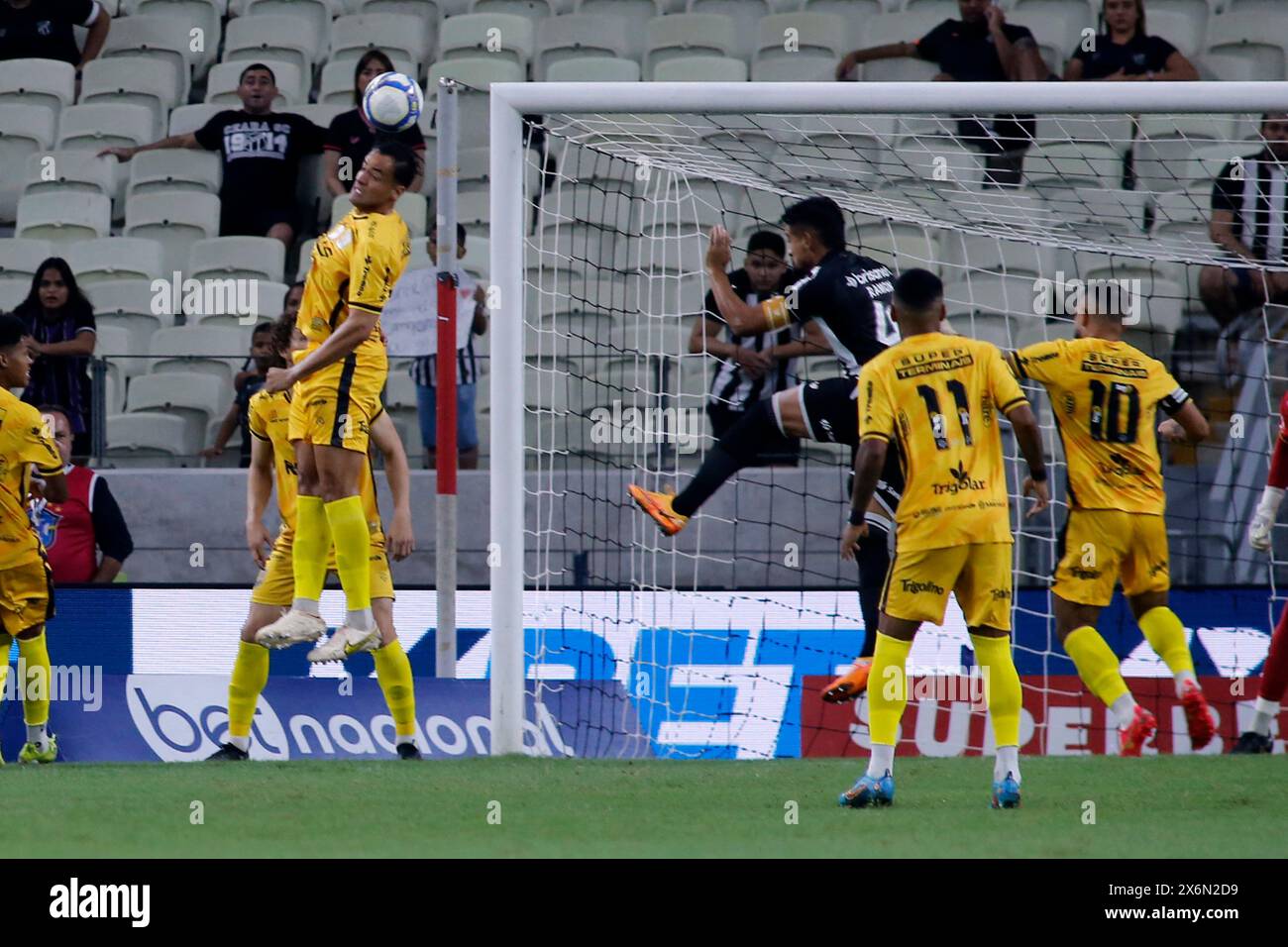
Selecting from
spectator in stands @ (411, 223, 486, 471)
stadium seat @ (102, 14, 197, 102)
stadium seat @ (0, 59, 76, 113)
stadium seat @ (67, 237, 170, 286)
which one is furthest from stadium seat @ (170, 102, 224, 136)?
spectator in stands @ (411, 223, 486, 471)

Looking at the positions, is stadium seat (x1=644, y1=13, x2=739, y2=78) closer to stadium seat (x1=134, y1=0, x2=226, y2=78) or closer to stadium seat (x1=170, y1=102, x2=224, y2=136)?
stadium seat (x1=170, y1=102, x2=224, y2=136)

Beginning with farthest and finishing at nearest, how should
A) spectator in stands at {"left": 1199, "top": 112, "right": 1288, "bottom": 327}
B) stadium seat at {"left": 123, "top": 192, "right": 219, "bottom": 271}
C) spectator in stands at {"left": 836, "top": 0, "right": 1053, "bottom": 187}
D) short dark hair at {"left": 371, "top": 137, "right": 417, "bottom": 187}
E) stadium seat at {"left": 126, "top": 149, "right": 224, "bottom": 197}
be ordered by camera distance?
stadium seat at {"left": 126, "top": 149, "right": 224, "bottom": 197}
stadium seat at {"left": 123, "top": 192, "right": 219, "bottom": 271}
spectator in stands at {"left": 836, "top": 0, "right": 1053, "bottom": 187}
spectator in stands at {"left": 1199, "top": 112, "right": 1288, "bottom": 327}
short dark hair at {"left": 371, "top": 137, "right": 417, "bottom": 187}

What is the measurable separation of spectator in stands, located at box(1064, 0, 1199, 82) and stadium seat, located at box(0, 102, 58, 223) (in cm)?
773

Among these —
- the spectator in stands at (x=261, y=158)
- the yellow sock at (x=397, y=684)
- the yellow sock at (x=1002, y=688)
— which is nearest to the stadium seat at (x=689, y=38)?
the spectator in stands at (x=261, y=158)

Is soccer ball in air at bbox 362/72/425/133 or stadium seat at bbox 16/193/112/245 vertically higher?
stadium seat at bbox 16/193/112/245

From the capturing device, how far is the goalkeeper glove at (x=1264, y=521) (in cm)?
752

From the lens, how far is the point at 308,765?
6.85 m

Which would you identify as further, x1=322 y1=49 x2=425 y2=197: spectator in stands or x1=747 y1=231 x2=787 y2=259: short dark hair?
x1=322 y1=49 x2=425 y2=197: spectator in stands

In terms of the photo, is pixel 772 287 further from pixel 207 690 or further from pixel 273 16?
pixel 273 16

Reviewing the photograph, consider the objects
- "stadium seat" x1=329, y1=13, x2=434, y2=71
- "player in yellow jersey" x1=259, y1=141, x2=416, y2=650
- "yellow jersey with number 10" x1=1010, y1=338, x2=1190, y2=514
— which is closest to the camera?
"player in yellow jersey" x1=259, y1=141, x2=416, y2=650

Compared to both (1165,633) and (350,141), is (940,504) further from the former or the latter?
(350,141)

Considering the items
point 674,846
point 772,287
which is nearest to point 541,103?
point 772,287

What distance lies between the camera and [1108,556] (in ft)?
23.9

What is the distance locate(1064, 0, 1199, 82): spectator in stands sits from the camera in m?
11.5
